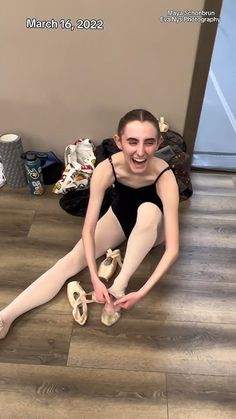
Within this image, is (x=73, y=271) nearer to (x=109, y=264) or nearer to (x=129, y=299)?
(x=109, y=264)

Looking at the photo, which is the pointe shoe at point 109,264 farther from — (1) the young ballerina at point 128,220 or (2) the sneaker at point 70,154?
(2) the sneaker at point 70,154

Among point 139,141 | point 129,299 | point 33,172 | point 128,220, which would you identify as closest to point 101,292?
point 129,299

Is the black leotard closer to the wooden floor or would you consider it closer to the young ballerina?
the young ballerina

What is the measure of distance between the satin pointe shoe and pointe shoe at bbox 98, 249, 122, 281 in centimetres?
11

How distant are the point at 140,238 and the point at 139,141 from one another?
15.2 inches

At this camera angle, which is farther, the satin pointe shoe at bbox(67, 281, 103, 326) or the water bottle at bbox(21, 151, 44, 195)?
the water bottle at bbox(21, 151, 44, 195)

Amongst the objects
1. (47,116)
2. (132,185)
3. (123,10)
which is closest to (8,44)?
(47,116)

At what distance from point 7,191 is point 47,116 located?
477 millimetres

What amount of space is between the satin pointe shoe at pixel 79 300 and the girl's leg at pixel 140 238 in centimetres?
12

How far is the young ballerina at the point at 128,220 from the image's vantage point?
1.19 metres

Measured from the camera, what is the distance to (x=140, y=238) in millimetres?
1319

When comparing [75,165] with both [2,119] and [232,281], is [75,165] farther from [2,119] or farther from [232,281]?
[232,281]

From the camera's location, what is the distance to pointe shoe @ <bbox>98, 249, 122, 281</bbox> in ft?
4.79

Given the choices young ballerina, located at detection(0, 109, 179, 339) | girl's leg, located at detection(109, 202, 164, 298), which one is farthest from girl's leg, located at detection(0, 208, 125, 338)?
girl's leg, located at detection(109, 202, 164, 298)
